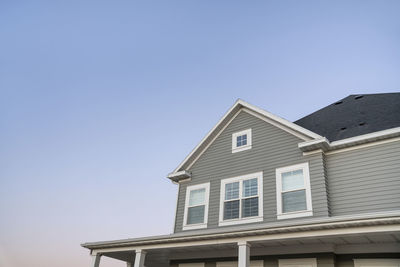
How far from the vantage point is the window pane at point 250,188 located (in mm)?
9977

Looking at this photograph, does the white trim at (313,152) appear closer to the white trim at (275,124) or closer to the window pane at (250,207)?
the white trim at (275,124)

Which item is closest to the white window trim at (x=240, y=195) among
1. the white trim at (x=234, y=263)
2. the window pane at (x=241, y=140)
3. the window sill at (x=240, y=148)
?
the window sill at (x=240, y=148)

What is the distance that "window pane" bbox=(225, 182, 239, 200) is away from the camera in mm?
10390

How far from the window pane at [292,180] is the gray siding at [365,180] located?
0.82 metres

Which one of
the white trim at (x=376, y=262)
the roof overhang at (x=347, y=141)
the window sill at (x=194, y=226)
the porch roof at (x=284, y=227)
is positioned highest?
the roof overhang at (x=347, y=141)

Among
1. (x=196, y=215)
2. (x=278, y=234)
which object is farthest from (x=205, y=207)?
(x=278, y=234)

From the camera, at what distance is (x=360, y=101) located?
11703 mm

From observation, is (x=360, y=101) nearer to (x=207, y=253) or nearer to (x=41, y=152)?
(x=207, y=253)

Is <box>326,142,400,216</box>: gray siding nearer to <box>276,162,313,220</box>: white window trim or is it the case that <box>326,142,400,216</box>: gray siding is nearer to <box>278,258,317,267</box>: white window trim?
<box>276,162,313,220</box>: white window trim

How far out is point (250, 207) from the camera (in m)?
9.78

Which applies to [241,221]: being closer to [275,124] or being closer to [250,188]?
[250,188]

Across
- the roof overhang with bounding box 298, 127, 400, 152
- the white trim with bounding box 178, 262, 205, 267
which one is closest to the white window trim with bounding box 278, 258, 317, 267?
the white trim with bounding box 178, 262, 205, 267

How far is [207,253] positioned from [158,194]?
47.1ft

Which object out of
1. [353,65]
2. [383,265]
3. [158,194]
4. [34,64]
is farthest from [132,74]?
[383,265]
